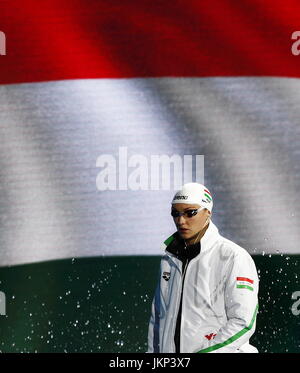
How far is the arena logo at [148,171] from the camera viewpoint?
2.58 m

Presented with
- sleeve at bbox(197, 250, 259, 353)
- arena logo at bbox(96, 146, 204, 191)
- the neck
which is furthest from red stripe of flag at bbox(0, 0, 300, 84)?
sleeve at bbox(197, 250, 259, 353)

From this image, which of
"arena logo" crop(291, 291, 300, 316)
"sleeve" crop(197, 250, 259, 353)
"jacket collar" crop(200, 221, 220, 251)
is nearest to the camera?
"sleeve" crop(197, 250, 259, 353)

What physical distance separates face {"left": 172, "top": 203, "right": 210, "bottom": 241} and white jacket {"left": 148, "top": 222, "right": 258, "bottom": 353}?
0.03 metres

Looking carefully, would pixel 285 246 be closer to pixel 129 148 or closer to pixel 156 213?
pixel 156 213

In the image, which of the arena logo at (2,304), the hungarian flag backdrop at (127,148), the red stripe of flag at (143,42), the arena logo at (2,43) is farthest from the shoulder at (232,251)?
the arena logo at (2,43)

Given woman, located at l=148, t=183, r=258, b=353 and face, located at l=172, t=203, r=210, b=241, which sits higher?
face, located at l=172, t=203, r=210, b=241

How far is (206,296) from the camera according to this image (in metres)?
2.04

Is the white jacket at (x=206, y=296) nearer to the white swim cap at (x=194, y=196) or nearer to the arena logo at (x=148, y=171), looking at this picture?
the white swim cap at (x=194, y=196)

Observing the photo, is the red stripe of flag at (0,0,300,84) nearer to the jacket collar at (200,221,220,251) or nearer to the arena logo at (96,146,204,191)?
the arena logo at (96,146,204,191)

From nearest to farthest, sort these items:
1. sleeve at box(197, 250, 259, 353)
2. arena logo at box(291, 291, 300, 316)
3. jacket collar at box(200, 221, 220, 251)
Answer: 1. sleeve at box(197, 250, 259, 353)
2. jacket collar at box(200, 221, 220, 251)
3. arena logo at box(291, 291, 300, 316)

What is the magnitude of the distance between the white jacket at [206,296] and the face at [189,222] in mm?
28

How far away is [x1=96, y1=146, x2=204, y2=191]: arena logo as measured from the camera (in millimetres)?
2580

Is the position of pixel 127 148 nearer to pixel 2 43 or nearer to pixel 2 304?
pixel 2 43

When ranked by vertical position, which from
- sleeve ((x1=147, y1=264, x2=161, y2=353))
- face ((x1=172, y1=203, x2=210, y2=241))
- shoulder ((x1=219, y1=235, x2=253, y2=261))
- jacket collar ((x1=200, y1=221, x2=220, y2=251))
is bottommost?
sleeve ((x1=147, y1=264, x2=161, y2=353))
